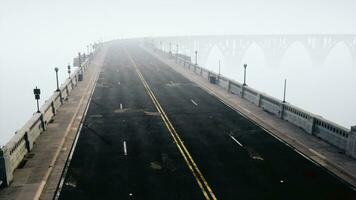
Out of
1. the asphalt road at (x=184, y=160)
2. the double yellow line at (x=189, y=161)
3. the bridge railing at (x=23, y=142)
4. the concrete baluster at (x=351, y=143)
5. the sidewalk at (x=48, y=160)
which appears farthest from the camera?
the concrete baluster at (x=351, y=143)

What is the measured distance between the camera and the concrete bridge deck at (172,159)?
17203mm

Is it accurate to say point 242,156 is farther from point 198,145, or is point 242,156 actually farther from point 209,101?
point 209,101

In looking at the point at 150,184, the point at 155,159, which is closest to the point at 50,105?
the point at 155,159

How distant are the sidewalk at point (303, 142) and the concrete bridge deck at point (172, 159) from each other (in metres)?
0.08

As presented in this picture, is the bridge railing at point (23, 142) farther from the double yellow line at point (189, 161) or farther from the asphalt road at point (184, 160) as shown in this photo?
the double yellow line at point (189, 161)

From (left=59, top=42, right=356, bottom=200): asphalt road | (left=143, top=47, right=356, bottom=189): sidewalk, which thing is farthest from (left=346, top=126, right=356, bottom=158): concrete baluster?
(left=59, top=42, right=356, bottom=200): asphalt road

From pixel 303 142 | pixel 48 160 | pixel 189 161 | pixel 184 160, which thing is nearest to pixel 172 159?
pixel 184 160

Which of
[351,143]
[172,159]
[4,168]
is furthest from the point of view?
[351,143]

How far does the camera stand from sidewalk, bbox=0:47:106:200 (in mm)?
16922

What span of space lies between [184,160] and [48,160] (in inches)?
307

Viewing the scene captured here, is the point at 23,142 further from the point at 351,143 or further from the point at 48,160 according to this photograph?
the point at 351,143

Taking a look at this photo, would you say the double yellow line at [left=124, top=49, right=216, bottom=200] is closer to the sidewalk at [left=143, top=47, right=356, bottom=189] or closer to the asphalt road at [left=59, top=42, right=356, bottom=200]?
the asphalt road at [left=59, top=42, right=356, bottom=200]

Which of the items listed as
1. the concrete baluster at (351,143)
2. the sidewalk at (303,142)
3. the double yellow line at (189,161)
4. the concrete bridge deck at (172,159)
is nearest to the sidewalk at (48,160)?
the concrete bridge deck at (172,159)

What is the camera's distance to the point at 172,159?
832 inches
